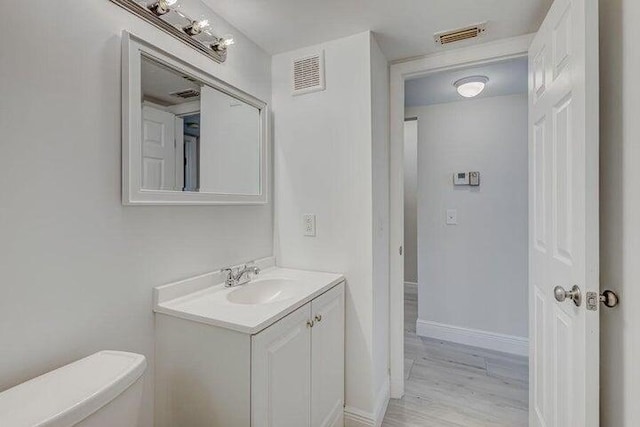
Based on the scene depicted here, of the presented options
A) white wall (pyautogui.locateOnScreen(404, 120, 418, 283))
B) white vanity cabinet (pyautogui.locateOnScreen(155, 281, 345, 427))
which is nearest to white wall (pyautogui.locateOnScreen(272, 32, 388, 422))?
white vanity cabinet (pyautogui.locateOnScreen(155, 281, 345, 427))

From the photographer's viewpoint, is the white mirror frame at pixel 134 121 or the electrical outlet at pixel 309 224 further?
the electrical outlet at pixel 309 224

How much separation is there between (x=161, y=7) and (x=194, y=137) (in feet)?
1.69

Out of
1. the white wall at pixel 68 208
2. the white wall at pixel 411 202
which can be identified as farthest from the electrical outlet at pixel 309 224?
the white wall at pixel 411 202

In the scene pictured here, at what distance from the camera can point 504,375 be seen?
235 cm

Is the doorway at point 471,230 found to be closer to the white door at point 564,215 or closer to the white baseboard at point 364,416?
the white baseboard at point 364,416

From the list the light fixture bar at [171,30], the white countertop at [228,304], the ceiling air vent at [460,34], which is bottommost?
the white countertop at [228,304]

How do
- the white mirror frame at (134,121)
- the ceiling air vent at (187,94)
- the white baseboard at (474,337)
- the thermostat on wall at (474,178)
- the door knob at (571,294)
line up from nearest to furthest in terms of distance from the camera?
the door knob at (571,294) → the white mirror frame at (134,121) → the ceiling air vent at (187,94) → the white baseboard at (474,337) → the thermostat on wall at (474,178)

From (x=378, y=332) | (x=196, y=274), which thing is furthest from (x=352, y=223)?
(x=196, y=274)

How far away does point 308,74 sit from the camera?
1906 mm

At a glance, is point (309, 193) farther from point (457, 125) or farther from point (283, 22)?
point (457, 125)

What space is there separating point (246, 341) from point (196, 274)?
21.5 inches

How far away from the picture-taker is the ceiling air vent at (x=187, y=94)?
140 centimetres

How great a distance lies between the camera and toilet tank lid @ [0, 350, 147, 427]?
74cm

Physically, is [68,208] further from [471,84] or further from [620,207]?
[471,84]
